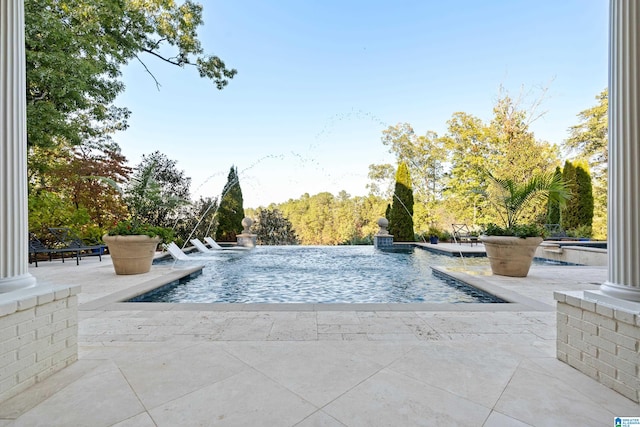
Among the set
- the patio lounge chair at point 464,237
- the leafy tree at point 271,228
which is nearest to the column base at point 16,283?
the patio lounge chair at point 464,237

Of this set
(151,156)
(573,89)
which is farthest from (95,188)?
(573,89)

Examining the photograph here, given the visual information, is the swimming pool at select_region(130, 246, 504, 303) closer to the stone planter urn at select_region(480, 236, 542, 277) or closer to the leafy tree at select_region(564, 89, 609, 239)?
the stone planter urn at select_region(480, 236, 542, 277)

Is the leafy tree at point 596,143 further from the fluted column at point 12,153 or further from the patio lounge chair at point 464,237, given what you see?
the fluted column at point 12,153

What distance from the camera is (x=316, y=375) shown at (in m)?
1.93

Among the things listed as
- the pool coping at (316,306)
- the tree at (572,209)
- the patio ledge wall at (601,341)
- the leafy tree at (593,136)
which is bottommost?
the pool coping at (316,306)

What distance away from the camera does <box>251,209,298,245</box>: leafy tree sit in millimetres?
18375

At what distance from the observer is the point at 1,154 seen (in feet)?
6.30

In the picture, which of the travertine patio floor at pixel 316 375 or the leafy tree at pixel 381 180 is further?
the leafy tree at pixel 381 180

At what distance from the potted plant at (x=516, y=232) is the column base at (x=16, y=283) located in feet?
20.8

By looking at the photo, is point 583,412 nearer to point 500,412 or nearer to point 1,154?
point 500,412

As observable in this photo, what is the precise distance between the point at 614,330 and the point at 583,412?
535 mm

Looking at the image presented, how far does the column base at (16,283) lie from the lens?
1867 mm

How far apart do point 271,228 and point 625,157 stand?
17304 millimetres

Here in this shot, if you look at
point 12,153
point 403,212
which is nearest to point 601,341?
point 12,153
